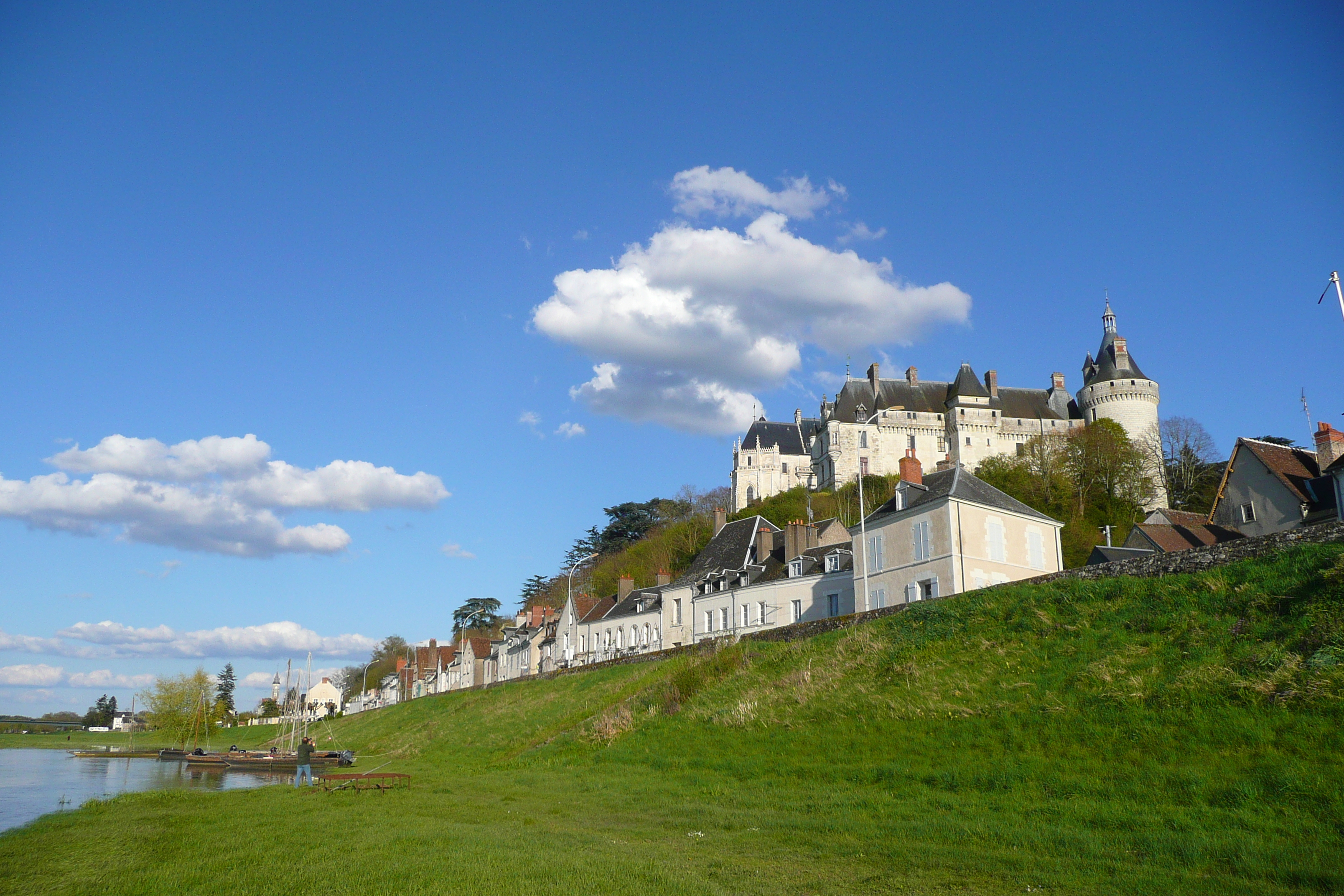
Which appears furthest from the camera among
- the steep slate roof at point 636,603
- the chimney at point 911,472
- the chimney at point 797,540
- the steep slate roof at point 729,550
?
the steep slate roof at point 636,603

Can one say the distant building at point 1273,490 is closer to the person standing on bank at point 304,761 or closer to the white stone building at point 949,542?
the white stone building at point 949,542

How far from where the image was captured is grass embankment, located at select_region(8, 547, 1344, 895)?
9.25 meters

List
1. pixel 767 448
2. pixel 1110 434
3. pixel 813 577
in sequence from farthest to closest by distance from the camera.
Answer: pixel 767 448 < pixel 1110 434 < pixel 813 577

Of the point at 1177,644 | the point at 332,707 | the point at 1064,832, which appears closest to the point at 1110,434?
the point at 1177,644

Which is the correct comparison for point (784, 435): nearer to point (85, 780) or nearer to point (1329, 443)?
point (1329, 443)

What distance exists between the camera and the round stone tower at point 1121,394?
3674 inches

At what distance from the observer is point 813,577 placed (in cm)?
4006

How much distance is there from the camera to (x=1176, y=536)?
1519 inches

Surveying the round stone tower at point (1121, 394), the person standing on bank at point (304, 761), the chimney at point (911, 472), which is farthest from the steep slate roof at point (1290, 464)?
the round stone tower at point (1121, 394)

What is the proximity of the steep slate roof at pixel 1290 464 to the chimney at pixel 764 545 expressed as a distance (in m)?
22.0

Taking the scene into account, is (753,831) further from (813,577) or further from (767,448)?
(767,448)

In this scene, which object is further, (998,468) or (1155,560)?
(998,468)

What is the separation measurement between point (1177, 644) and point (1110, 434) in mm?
67928

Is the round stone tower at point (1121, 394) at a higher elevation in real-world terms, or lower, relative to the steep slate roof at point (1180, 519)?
higher
